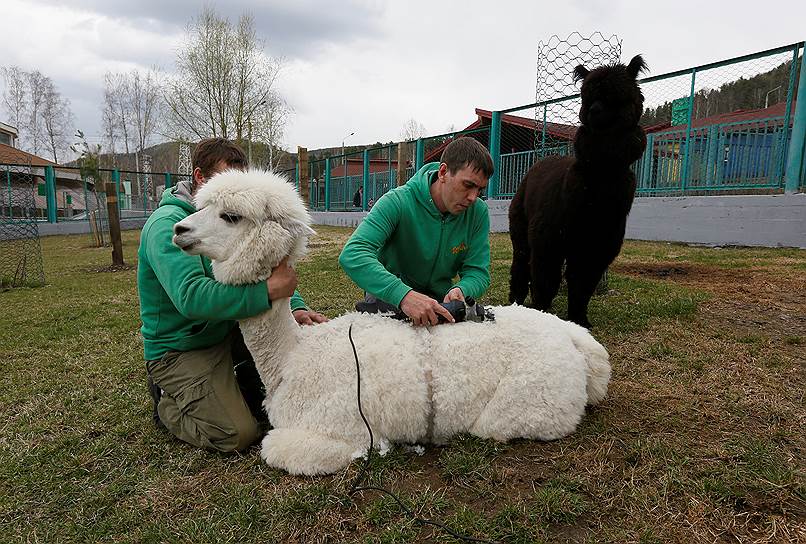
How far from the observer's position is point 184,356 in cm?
279

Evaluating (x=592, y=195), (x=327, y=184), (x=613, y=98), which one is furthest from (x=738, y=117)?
(x=327, y=184)

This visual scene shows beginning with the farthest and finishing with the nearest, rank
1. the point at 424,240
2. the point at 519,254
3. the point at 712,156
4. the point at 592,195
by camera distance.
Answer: the point at 712,156
the point at 519,254
the point at 592,195
the point at 424,240

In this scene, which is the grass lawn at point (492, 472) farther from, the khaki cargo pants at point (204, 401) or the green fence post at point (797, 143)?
the green fence post at point (797, 143)

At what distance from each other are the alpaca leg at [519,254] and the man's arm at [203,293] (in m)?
3.71

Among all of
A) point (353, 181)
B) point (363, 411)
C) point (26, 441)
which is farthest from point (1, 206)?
point (363, 411)

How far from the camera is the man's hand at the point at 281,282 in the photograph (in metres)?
2.41

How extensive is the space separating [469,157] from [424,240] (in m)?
0.65

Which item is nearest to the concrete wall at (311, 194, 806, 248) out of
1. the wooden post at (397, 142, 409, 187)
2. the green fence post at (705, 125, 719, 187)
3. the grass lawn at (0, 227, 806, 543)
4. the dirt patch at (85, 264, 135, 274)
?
the green fence post at (705, 125, 719, 187)

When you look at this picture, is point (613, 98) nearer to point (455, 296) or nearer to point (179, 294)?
point (455, 296)

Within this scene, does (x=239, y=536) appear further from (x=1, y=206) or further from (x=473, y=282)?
(x=1, y=206)

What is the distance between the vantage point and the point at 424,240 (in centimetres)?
324

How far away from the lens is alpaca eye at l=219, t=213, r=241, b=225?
91.9 inches

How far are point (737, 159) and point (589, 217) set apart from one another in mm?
7267

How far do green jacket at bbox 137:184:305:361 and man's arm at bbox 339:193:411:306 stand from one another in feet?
1.90
